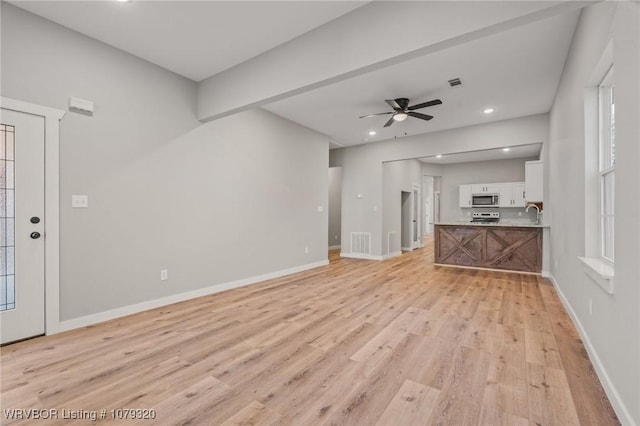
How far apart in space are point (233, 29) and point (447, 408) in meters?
3.58

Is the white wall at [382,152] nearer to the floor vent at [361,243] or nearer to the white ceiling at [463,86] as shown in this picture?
the floor vent at [361,243]

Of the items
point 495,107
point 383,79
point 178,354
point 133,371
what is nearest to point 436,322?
point 178,354

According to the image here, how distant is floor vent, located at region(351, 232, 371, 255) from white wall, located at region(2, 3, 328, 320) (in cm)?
304

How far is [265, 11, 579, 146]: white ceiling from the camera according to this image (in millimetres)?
3055

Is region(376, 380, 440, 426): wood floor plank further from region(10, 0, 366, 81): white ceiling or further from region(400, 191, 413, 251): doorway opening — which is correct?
region(400, 191, 413, 251): doorway opening

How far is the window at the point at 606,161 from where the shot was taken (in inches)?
88.1

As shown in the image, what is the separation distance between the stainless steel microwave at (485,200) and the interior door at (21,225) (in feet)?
33.5

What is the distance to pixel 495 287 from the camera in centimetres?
464

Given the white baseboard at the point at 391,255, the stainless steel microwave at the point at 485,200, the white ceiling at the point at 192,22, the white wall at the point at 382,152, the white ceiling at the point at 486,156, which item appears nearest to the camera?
the white ceiling at the point at 192,22

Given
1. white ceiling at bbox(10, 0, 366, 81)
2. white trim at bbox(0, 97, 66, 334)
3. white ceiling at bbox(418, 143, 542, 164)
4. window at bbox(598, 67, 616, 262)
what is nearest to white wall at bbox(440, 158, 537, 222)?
white ceiling at bbox(418, 143, 542, 164)

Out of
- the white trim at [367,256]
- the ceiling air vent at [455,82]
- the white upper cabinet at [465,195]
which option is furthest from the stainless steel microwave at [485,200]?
the ceiling air vent at [455,82]

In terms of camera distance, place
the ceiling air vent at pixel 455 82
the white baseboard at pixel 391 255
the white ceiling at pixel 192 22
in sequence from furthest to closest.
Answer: the white baseboard at pixel 391 255 < the ceiling air vent at pixel 455 82 < the white ceiling at pixel 192 22

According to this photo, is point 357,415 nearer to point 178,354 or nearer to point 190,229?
point 178,354

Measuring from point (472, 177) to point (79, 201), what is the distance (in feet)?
34.1
